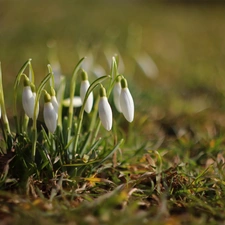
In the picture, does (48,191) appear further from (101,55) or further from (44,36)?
(44,36)

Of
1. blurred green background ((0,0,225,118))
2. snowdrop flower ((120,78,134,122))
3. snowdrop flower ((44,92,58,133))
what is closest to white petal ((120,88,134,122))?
snowdrop flower ((120,78,134,122))

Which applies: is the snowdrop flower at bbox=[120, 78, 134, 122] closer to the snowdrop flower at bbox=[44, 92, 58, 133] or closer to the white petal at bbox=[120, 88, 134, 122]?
the white petal at bbox=[120, 88, 134, 122]

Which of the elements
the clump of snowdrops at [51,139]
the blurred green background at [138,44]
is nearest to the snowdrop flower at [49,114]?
the clump of snowdrops at [51,139]

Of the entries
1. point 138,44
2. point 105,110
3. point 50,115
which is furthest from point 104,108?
point 138,44

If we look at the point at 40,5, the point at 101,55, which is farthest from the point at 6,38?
the point at 40,5

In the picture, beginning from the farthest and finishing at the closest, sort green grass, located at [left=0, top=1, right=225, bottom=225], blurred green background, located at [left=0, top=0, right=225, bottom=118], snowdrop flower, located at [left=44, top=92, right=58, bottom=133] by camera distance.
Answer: blurred green background, located at [left=0, top=0, right=225, bottom=118]
snowdrop flower, located at [left=44, top=92, right=58, bottom=133]
green grass, located at [left=0, top=1, right=225, bottom=225]

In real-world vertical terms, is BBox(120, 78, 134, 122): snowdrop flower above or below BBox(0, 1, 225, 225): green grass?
above
